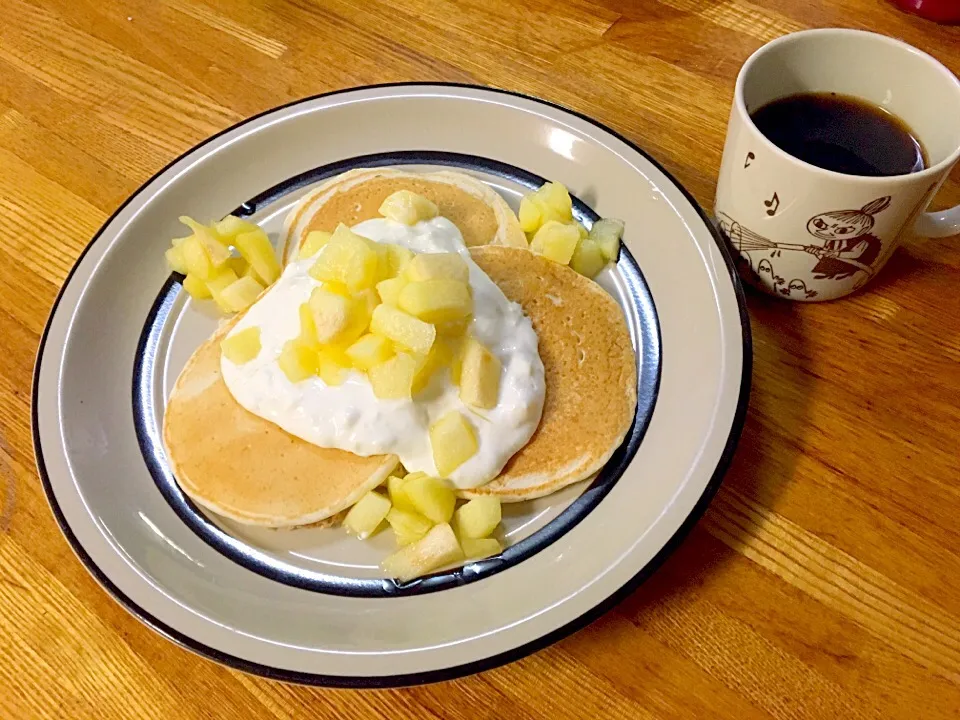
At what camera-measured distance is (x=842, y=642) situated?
94 cm

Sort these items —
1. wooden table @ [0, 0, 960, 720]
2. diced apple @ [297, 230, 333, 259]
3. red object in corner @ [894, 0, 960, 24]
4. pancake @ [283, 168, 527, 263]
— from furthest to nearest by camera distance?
red object in corner @ [894, 0, 960, 24], pancake @ [283, 168, 527, 263], diced apple @ [297, 230, 333, 259], wooden table @ [0, 0, 960, 720]

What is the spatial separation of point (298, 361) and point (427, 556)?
33cm

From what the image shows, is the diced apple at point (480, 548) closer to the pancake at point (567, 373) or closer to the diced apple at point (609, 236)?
the pancake at point (567, 373)

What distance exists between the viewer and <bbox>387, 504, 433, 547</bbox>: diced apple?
3.36 feet

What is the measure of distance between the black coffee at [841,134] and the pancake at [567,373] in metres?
0.36

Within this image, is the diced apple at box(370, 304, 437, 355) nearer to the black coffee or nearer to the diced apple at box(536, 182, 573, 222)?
the diced apple at box(536, 182, 573, 222)

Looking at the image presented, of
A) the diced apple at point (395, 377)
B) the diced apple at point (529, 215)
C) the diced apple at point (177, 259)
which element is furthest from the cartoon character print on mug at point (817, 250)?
the diced apple at point (177, 259)

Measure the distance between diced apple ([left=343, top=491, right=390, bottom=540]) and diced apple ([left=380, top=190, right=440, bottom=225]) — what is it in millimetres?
457

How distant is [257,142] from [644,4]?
3.04ft

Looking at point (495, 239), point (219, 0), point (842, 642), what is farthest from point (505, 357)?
point (219, 0)

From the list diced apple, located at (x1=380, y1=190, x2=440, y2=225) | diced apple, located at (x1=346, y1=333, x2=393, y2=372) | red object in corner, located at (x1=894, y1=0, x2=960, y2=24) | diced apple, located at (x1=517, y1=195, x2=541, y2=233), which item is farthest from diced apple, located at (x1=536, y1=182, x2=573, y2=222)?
red object in corner, located at (x1=894, y1=0, x2=960, y2=24)

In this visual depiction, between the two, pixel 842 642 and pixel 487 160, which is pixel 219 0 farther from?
pixel 842 642

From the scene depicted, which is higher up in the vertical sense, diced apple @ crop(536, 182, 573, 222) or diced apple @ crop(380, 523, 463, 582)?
diced apple @ crop(536, 182, 573, 222)

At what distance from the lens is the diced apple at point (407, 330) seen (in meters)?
1.00
